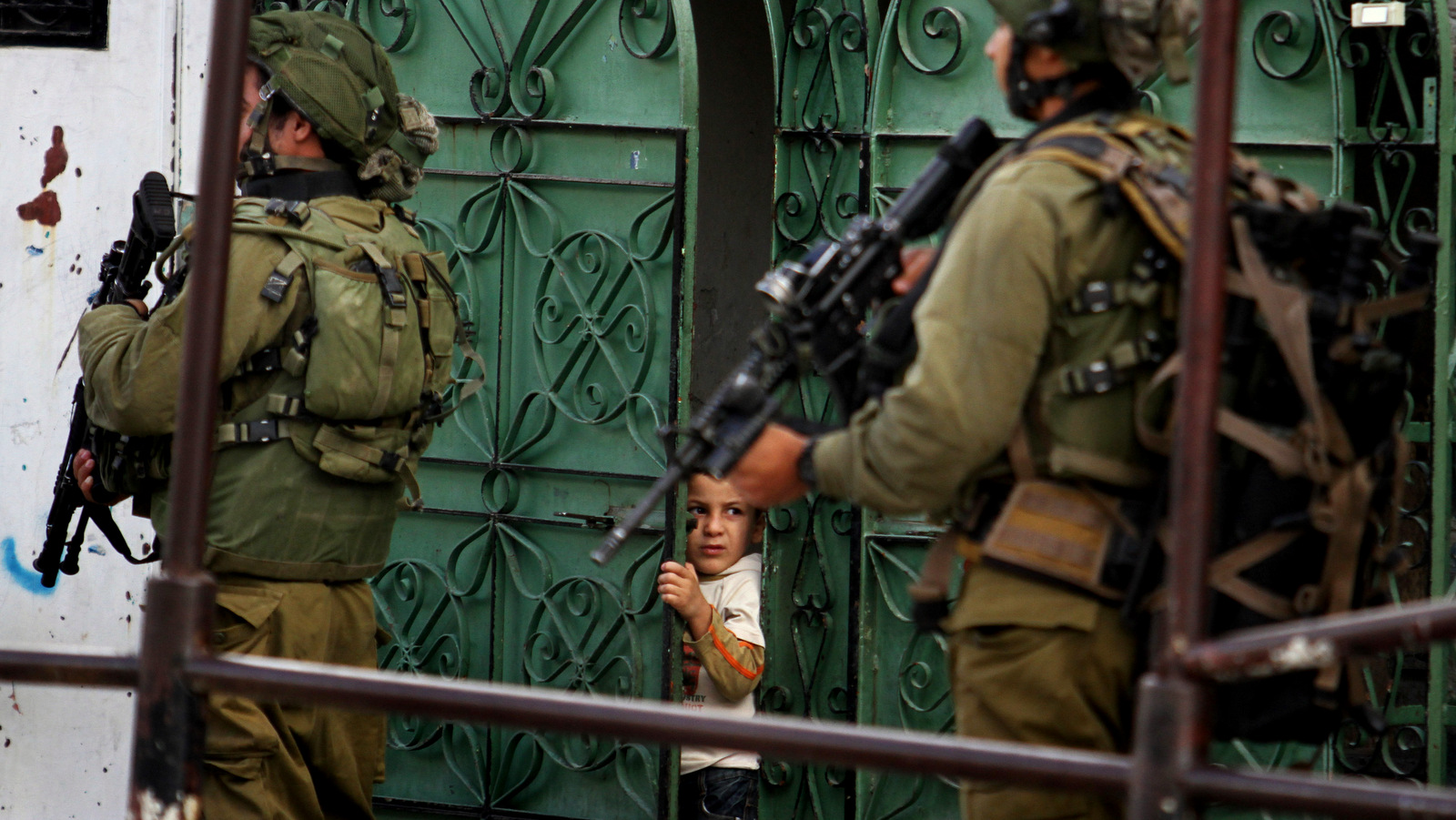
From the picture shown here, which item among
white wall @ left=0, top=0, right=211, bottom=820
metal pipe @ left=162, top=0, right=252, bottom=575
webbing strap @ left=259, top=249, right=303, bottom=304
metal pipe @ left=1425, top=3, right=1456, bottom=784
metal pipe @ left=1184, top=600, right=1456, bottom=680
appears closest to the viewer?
metal pipe @ left=1184, top=600, right=1456, bottom=680

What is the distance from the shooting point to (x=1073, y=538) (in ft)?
8.14

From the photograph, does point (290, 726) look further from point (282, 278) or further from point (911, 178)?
point (911, 178)

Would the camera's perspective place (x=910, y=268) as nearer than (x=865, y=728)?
No

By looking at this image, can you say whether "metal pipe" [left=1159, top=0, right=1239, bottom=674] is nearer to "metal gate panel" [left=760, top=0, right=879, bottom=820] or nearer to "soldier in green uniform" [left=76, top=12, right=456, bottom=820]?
"soldier in green uniform" [left=76, top=12, right=456, bottom=820]

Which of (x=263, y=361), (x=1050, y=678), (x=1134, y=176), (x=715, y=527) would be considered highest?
(x=1134, y=176)

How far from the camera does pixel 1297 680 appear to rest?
2.43 m

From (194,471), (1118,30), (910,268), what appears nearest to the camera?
(194,471)

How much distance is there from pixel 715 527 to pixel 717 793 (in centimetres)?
72

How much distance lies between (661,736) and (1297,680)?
112 centimetres

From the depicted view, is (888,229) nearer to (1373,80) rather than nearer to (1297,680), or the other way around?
(1297,680)

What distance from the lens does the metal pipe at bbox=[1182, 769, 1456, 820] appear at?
1.48 meters

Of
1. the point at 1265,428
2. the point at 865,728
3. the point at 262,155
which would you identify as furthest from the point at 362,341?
the point at 865,728

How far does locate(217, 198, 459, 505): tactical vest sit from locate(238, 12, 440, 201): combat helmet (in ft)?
0.53

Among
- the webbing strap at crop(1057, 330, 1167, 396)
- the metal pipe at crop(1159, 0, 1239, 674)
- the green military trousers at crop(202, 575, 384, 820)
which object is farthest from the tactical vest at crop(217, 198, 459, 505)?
the metal pipe at crop(1159, 0, 1239, 674)
